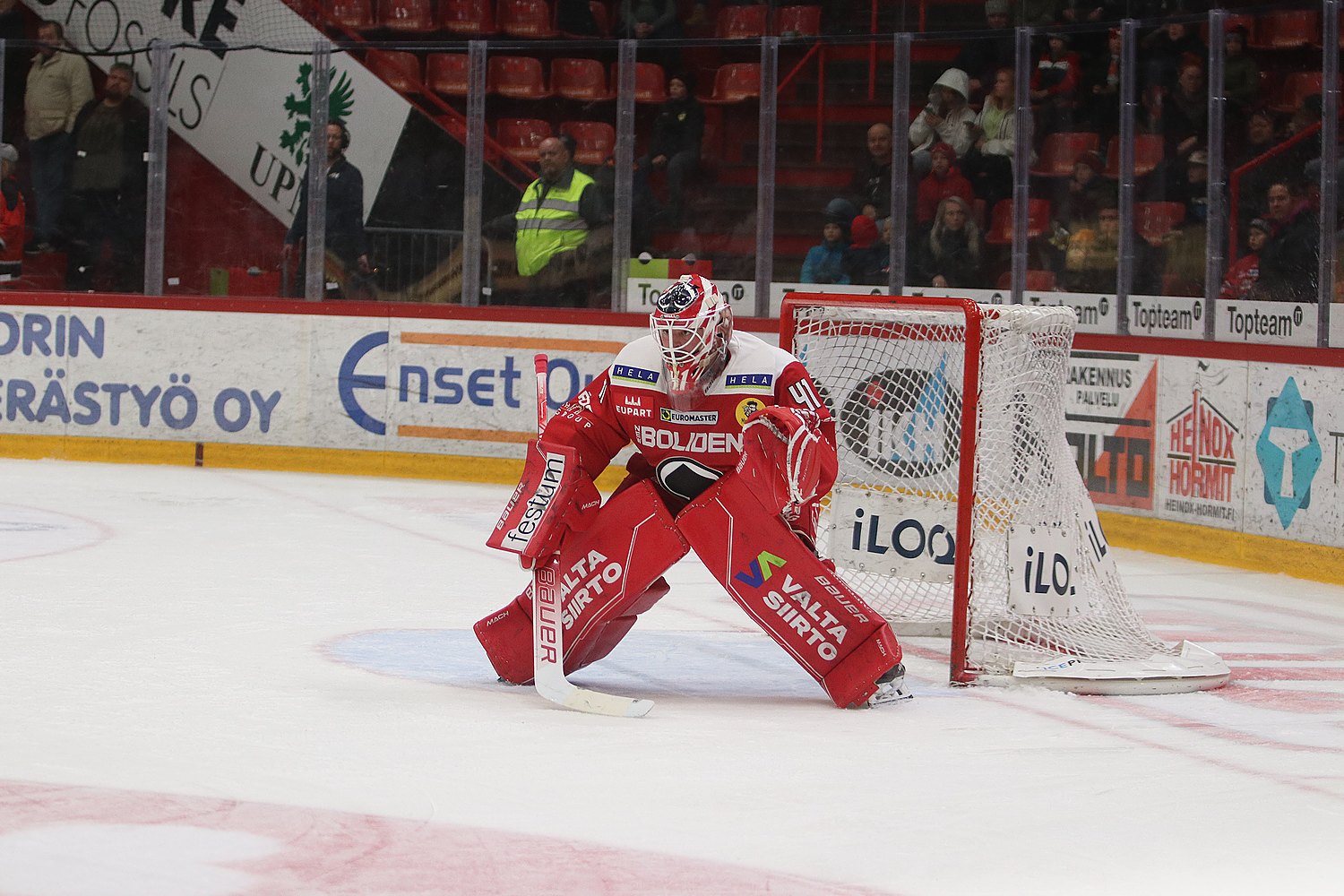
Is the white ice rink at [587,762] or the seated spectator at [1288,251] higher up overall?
the seated spectator at [1288,251]

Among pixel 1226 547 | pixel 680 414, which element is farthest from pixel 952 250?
pixel 680 414

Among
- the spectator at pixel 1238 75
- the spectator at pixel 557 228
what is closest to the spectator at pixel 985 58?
the spectator at pixel 1238 75

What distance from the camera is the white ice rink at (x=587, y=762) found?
9.93 ft

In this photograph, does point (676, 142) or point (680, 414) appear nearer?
point (680, 414)

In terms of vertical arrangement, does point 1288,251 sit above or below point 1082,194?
below

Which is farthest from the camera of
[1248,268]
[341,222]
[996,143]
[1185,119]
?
[341,222]

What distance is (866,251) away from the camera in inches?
356

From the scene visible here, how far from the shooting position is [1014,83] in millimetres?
8633

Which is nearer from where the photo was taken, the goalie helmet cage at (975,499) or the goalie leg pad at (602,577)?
the goalie leg pad at (602,577)

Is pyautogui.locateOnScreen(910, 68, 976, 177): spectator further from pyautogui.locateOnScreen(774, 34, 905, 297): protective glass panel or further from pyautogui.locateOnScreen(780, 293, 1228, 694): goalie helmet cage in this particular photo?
pyautogui.locateOnScreen(780, 293, 1228, 694): goalie helmet cage

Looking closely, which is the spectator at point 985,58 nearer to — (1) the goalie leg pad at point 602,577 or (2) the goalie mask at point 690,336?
(2) the goalie mask at point 690,336

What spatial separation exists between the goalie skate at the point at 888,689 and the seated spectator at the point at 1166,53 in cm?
454

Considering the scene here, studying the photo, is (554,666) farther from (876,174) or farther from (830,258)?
(876,174)

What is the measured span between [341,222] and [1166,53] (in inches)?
170
